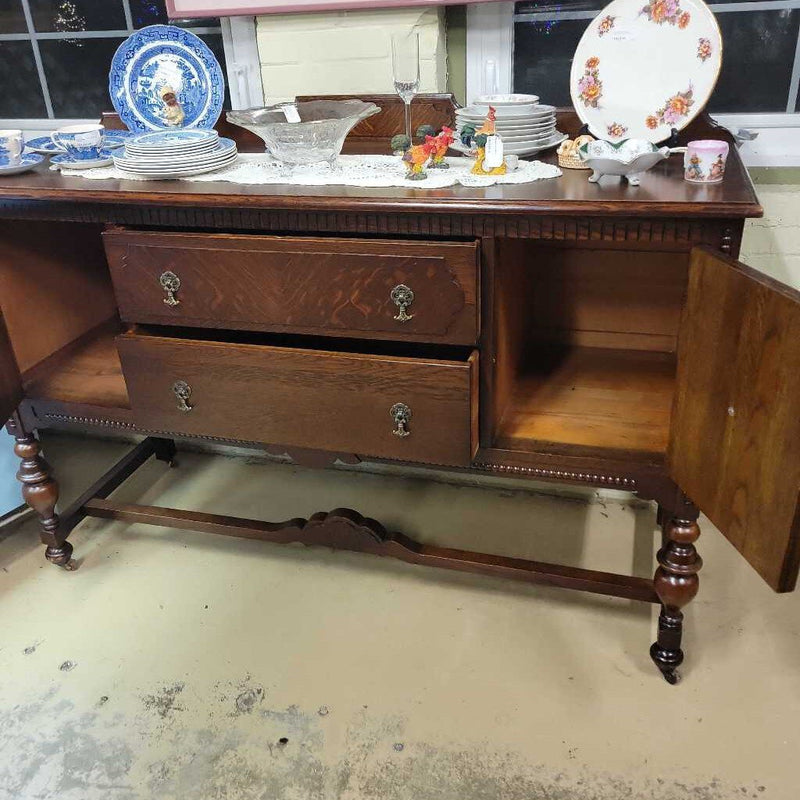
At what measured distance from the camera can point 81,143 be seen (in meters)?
1.79

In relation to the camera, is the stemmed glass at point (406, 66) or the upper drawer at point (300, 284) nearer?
the upper drawer at point (300, 284)

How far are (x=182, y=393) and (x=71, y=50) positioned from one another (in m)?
1.27

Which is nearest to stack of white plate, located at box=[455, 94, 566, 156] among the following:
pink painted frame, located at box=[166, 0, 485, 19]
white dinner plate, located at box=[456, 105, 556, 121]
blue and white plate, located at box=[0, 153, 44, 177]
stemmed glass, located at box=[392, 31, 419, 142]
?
white dinner plate, located at box=[456, 105, 556, 121]

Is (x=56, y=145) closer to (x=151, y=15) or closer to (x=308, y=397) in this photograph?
(x=151, y=15)

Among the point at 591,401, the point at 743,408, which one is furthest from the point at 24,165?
the point at 743,408

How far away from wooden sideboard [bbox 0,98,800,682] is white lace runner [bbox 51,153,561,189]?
53mm

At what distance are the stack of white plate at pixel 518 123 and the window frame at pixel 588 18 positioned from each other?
31cm

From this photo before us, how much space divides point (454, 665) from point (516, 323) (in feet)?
2.60

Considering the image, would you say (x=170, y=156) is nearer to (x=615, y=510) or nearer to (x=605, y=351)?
(x=605, y=351)

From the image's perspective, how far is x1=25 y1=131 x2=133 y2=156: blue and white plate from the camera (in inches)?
74.4

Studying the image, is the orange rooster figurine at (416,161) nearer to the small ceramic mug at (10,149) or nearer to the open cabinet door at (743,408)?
the open cabinet door at (743,408)

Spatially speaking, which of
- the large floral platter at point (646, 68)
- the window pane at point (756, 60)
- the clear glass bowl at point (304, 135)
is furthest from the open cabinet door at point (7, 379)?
the window pane at point (756, 60)

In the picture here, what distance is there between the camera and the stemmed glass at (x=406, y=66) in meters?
1.69

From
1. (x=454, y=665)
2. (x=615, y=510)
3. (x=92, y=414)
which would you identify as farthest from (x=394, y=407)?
(x=615, y=510)
